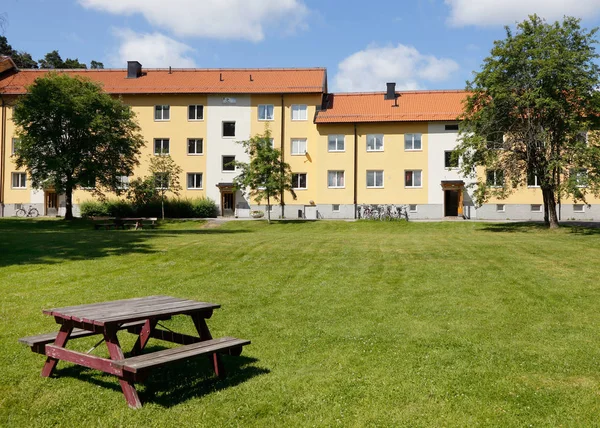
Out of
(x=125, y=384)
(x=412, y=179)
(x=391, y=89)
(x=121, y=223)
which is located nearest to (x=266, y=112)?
(x=391, y=89)

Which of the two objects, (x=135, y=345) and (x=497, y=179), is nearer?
(x=135, y=345)

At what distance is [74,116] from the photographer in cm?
3797

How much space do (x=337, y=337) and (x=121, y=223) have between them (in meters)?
28.8

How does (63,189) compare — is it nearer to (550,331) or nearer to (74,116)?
(74,116)

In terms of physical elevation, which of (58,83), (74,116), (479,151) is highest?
(58,83)

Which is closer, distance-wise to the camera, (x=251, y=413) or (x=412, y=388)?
(x=251, y=413)

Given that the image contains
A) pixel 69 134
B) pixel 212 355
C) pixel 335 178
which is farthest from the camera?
pixel 335 178

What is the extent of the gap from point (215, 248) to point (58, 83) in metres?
26.7

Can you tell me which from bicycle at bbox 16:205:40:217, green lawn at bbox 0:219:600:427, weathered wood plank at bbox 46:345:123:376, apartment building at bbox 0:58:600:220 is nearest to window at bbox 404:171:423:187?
apartment building at bbox 0:58:600:220

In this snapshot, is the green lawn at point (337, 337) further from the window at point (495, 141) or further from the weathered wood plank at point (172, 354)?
the window at point (495, 141)

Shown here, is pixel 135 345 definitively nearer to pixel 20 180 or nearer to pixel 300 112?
pixel 300 112

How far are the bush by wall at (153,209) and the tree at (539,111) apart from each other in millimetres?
22018

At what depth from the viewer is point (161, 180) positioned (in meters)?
43.9

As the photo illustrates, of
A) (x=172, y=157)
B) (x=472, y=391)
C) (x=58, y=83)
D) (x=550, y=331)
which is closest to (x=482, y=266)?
(x=550, y=331)
